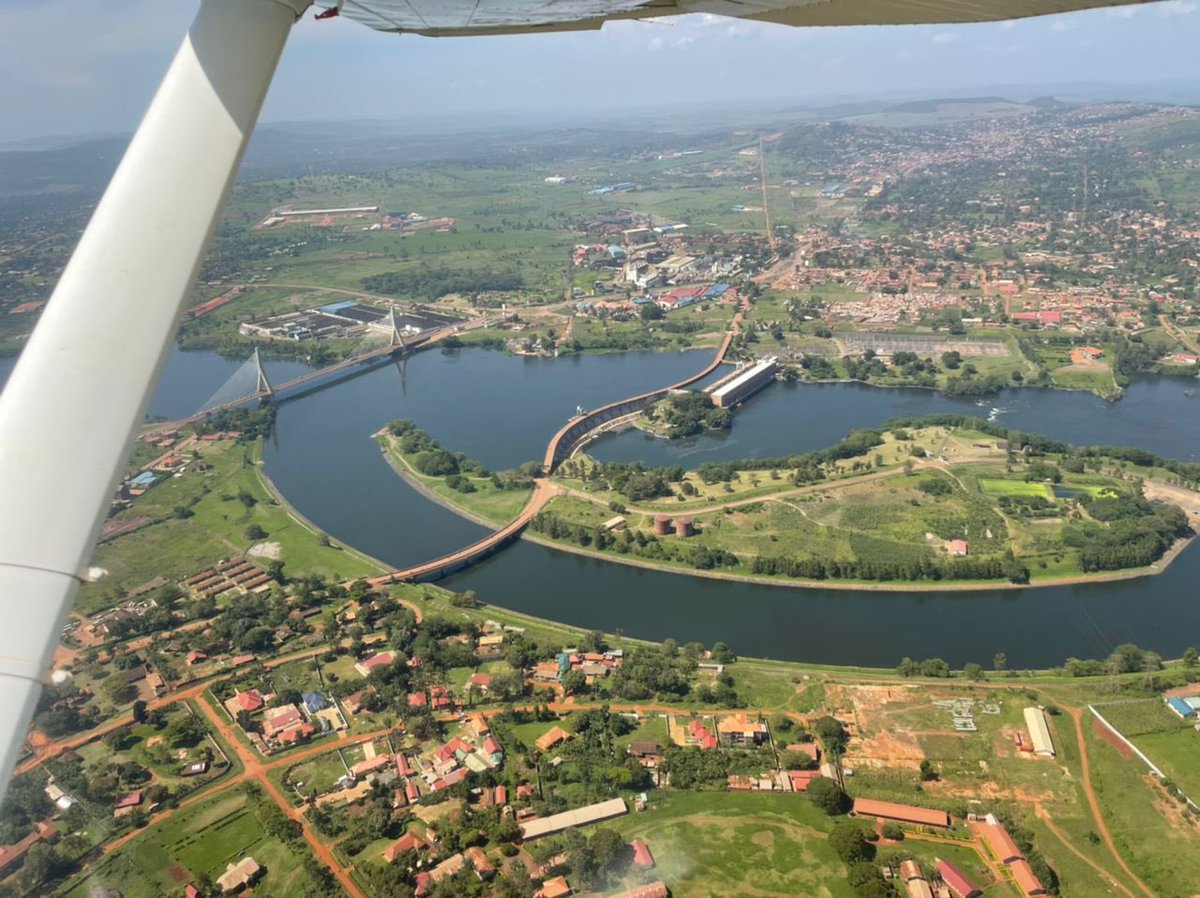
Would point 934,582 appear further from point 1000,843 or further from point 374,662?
point 374,662

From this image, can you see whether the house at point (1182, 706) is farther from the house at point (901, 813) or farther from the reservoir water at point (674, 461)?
the house at point (901, 813)

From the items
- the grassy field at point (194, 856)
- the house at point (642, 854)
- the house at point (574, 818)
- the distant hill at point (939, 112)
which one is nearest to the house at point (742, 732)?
the house at point (574, 818)

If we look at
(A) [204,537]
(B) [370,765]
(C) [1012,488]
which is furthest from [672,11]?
(C) [1012,488]

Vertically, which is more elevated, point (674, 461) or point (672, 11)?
point (672, 11)

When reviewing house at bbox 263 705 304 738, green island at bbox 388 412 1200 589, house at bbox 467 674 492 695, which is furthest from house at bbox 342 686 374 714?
green island at bbox 388 412 1200 589

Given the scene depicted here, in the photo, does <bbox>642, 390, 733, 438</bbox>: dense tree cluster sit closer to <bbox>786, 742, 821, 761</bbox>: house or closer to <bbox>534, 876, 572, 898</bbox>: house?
<bbox>786, 742, 821, 761</bbox>: house

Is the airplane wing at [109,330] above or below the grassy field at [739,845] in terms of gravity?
above

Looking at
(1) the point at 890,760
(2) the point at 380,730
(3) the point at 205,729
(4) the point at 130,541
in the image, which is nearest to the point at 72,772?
(3) the point at 205,729
